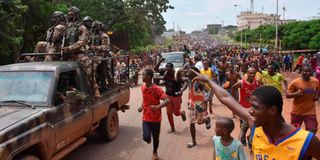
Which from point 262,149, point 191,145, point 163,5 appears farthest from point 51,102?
point 163,5

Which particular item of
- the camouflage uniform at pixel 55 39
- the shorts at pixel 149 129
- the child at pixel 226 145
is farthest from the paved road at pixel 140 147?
the child at pixel 226 145

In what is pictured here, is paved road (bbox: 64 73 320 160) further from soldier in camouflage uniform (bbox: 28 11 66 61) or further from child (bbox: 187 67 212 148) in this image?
soldier in camouflage uniform (bbox: 28 11 66 61)

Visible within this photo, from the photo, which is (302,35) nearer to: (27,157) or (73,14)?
(73,14)

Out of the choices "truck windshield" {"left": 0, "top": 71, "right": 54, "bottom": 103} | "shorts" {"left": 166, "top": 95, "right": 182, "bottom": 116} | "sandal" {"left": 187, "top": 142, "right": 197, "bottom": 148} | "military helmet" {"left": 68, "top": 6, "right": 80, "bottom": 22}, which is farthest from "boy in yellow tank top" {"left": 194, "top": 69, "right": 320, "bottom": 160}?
"military helmet" {"left": 68, "top": 6, "right": 80, "bottom": 22}

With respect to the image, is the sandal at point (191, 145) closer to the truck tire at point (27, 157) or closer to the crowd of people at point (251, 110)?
the crowd of people at point (251, 110)

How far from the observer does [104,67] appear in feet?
28.5

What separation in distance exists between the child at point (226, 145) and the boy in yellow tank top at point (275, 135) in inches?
65.9

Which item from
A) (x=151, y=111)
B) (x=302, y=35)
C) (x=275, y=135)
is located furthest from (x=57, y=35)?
(x=302, y=35)

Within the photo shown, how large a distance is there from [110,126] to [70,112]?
230 centimetres

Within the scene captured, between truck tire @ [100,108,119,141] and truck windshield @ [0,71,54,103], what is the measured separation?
2.29m

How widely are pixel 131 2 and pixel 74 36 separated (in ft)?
89.5

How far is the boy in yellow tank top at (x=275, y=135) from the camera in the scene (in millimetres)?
2121

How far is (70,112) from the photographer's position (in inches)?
235

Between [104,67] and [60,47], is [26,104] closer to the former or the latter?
[60,47]
